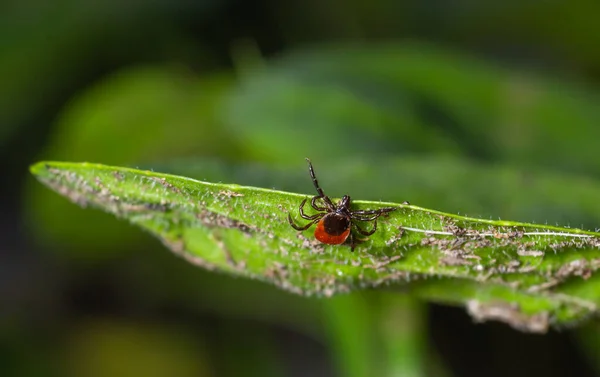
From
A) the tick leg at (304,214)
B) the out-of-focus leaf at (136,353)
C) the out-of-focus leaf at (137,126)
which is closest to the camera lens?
the tick leg at (304,214)

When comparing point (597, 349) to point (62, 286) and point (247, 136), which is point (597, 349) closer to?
point (247, 136)

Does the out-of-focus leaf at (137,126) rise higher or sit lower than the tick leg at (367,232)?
higher

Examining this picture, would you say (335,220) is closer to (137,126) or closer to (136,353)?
(137,126)

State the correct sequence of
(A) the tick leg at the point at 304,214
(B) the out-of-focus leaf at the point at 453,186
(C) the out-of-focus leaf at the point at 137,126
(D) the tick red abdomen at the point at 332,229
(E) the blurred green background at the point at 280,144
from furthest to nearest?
(C) the out-of-focus leaf at the point at 137,126, (E) the blurred green background at the point at 280,144, (B) the out-of-focus leaf at the point at 453,186, (D) the tick red abdomen at the point at 332,229, (A) the tick leg at the point at 304,214

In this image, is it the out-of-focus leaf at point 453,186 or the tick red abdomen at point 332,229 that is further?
the out-of-focus leaf at point 453,186

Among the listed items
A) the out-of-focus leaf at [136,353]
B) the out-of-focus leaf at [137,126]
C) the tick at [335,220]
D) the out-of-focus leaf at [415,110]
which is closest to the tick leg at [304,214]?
the tick at [335,220]

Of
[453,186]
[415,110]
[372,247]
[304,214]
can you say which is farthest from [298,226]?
[415,110]

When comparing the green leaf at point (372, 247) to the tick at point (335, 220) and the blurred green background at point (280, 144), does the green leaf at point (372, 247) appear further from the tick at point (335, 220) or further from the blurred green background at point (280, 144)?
the blurred green background at point (280, 144)
